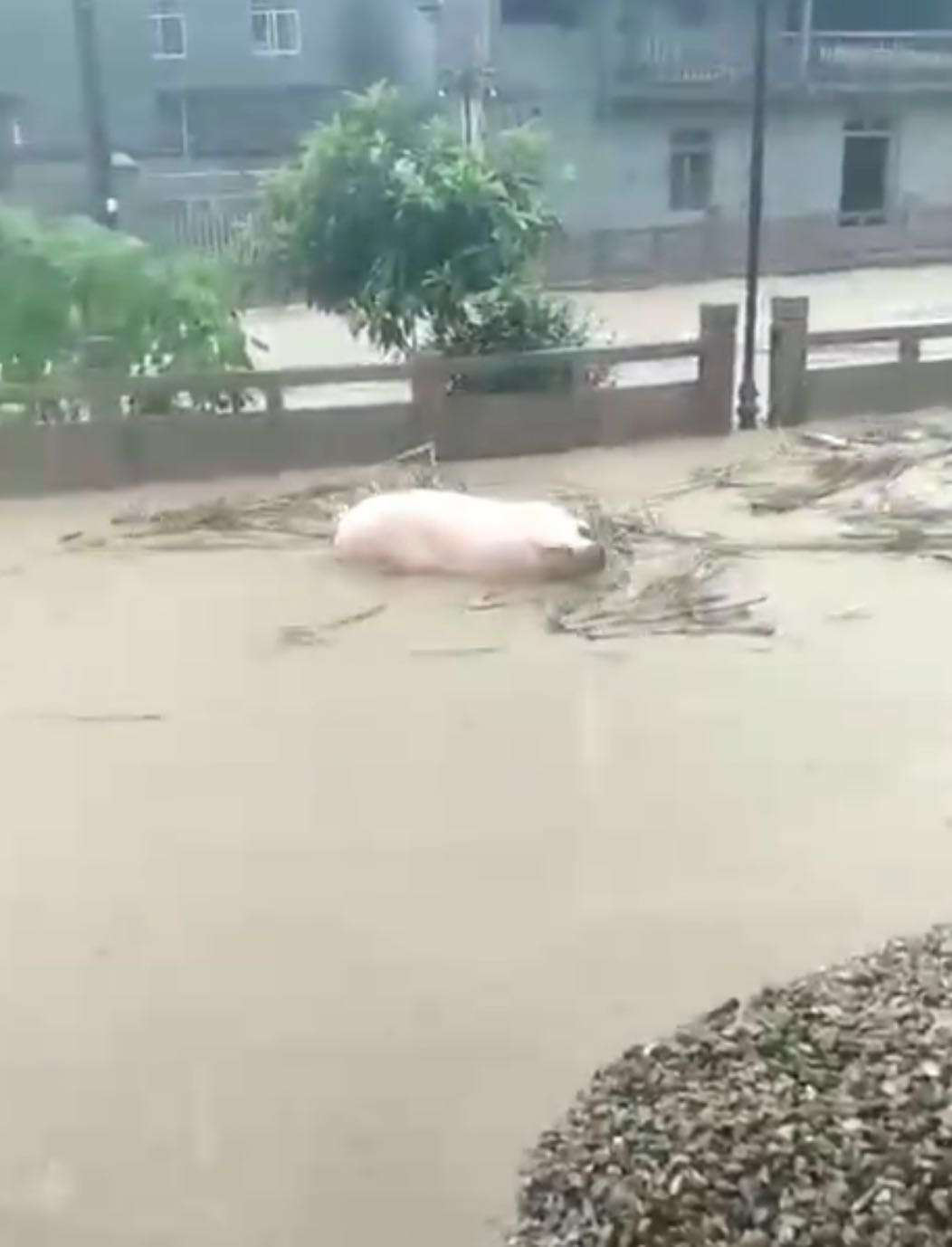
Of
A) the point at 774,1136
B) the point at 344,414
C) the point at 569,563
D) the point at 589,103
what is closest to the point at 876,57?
the point at 589,103

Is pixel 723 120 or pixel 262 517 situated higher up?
pixel 723 120

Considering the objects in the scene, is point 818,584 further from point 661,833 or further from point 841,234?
point 841,234

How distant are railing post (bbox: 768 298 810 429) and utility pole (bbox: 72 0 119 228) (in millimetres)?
1656

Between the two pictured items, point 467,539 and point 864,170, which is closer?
point 467,539

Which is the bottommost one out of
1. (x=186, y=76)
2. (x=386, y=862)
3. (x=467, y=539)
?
(x=386, y=862)

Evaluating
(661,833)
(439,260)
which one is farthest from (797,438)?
(661,833)

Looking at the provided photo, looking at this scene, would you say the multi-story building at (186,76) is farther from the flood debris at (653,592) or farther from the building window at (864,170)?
the flood debris at (653,592)

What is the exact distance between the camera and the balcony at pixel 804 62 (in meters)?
4.61

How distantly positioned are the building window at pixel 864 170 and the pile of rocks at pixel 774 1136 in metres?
3.47

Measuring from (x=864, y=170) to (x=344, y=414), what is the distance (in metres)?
1.45

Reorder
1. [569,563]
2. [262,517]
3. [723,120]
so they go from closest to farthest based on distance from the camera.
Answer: [569,563], [262,517], [723,120]

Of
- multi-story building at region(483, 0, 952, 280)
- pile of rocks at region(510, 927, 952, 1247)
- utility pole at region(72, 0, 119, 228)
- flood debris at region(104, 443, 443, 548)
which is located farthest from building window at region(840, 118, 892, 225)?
pile of rocks at region(510, 927, 952, 1247)

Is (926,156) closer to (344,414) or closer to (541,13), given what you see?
(541,13)

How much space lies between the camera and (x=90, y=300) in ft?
14.5
